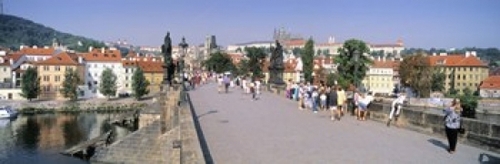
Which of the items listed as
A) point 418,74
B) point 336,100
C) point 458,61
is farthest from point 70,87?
point 336,100

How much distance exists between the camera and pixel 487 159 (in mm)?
11719

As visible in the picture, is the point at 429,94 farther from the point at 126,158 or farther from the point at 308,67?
the point at 126,158

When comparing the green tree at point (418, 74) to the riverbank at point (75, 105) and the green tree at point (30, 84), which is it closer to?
the riverbank at point (75, 105)

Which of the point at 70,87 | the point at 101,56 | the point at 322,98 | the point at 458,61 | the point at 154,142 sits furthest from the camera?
the point at 101,56

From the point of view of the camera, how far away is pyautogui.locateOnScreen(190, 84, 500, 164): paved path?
11.8m

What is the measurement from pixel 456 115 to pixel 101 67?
10484 centimetres

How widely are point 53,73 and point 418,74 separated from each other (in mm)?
63365

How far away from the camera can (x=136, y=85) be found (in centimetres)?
9088

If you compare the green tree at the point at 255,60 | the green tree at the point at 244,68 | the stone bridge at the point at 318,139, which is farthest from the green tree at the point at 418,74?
the stone bridge at the point at 318,139

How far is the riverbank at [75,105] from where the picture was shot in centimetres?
8210

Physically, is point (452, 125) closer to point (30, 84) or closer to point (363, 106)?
point (363, 106)

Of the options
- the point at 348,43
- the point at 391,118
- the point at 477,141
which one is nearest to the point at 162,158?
the point at 391,118

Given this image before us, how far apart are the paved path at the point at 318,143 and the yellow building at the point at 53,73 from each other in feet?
276

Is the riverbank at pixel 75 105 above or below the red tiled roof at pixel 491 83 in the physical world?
below
